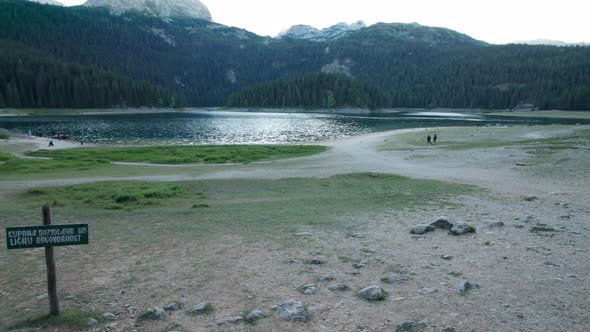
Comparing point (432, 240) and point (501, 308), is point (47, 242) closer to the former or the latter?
point (501, 308)

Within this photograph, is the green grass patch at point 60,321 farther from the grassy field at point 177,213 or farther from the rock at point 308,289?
the rock at point 308,289

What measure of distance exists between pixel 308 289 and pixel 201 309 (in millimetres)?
2937

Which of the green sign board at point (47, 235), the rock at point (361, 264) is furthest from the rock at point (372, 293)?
the green sign board at point (47, 235)

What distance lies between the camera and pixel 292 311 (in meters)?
9.01

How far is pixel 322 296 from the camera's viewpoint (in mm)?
9984

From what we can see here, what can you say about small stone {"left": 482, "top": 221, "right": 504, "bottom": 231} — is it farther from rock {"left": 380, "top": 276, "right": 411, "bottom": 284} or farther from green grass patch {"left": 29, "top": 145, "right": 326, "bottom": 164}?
green grass patch {"left": 29, "top": 145, "right": 326, "bottom": 164}

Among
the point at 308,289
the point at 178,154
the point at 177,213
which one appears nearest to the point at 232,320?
the point at 308,289

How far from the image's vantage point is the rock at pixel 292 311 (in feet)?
29.0

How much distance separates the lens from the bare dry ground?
8977 millimetres

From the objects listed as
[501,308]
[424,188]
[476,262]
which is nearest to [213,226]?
[476,262]

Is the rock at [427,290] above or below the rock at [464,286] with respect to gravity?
below

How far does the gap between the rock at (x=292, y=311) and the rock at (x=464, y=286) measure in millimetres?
4313

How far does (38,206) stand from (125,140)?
64.1m

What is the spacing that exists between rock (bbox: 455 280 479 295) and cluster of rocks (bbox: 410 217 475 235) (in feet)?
16.5
